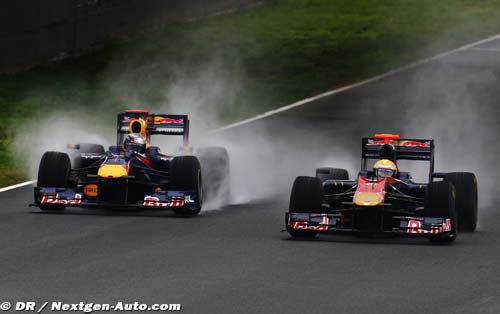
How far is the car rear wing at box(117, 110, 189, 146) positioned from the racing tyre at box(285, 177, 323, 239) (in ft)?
13.7

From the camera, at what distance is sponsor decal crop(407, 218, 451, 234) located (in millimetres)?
17359

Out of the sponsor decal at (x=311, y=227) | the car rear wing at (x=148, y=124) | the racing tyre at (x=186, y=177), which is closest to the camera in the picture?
the sponsor decal at (x=311, y=227)

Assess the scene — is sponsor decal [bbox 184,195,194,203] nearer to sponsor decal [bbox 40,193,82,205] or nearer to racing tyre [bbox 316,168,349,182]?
sponsor decal [bbox 40,193,82,205]

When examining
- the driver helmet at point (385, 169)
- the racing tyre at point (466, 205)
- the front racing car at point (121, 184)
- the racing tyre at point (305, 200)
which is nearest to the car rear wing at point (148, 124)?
the front racing car at point (121, 184)

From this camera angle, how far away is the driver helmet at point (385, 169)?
1867 centimetres

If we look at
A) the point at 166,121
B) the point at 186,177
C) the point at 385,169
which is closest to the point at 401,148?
the point at 385,169

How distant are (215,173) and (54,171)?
2.98 metres

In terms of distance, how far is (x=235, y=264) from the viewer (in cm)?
1559

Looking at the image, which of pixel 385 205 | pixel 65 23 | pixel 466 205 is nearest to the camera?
pixel 385 205

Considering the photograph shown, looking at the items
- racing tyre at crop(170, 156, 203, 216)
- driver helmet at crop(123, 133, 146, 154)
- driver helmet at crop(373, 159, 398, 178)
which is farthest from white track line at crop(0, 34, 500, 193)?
driver helmet at crop(373, 159, 398, 178)

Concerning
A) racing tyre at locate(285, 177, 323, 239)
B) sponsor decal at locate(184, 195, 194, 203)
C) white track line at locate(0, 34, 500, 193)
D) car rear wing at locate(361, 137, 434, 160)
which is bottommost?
sponsor decal at locate(184, 195, 194, 203)

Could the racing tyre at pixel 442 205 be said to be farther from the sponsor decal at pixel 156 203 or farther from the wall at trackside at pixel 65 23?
the wall at trackside at pixel 65 23

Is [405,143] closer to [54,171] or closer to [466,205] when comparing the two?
[466,205]

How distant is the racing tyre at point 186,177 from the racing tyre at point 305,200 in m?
2.50
